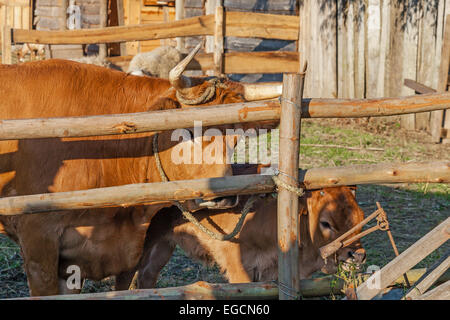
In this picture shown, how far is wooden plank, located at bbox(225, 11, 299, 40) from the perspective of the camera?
9.29 metres

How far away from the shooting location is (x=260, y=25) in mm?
9633

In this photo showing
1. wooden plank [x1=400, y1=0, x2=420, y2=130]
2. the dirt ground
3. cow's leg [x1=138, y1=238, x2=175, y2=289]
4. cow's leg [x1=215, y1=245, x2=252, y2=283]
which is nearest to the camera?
cow's leg [x1=215, y1=245, x2=252, y2=283]

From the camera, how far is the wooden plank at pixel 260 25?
30.5 ft

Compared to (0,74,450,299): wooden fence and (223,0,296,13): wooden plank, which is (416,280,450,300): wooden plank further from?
(223,0,296,13): wooden plank

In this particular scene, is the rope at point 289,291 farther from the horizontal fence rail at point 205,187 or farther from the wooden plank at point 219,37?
the wooden plank at point 219,37

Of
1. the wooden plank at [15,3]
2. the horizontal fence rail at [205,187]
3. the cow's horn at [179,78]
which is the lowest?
the horizontal fence rail at [205,187]

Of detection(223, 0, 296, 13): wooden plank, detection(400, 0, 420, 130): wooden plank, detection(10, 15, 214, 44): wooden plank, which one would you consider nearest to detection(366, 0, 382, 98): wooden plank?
detection(400, 0, 420, 130): wooden plank

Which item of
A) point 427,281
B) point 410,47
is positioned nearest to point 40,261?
point 427,281

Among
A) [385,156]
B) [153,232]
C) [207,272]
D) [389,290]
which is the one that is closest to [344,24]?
[385,156]

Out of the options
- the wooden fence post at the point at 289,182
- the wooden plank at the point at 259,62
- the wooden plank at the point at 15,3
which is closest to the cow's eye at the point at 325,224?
the wooden fence post at the point at 289,182

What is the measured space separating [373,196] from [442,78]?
3.17 metres

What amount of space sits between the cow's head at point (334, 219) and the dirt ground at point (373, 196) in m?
1.33

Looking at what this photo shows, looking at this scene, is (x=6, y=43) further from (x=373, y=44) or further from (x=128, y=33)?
(x=373, y=44)

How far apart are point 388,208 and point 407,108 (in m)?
3.64
